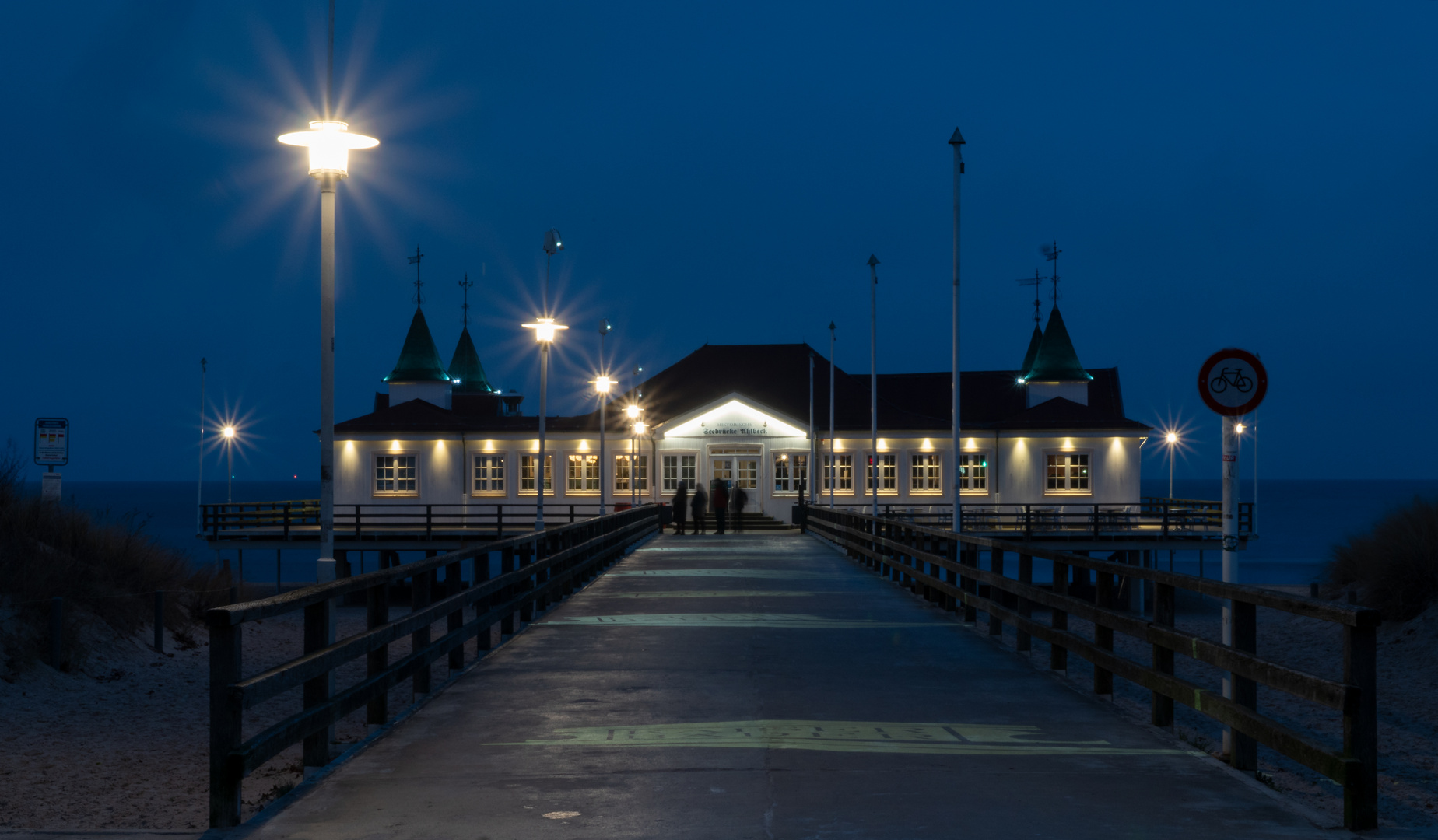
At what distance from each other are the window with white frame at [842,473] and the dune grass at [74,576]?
104 ft

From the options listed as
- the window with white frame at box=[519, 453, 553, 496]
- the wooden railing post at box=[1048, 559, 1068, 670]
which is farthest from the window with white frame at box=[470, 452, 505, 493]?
the wooden railing post at box=[1048, 559, 1068, 670]

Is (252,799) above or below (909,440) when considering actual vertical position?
below

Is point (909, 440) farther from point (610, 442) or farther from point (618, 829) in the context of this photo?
point (618, 829)

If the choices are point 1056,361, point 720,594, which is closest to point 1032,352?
point 1056,361

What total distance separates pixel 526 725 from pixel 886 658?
4.21m

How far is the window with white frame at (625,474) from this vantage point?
52.7 metres

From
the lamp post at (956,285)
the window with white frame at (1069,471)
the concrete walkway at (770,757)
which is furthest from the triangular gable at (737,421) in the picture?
the concrete walkway at (770,757)

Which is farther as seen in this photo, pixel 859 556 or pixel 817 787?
pixel 859 556

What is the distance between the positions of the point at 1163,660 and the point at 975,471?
144 ft

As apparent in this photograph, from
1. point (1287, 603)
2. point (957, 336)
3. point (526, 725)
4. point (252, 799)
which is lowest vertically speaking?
point (252, 799)

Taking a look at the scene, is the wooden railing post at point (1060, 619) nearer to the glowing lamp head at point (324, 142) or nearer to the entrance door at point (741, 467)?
the glowing lamp head at point (324, 142)

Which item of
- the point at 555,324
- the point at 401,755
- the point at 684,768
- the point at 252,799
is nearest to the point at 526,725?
the point at 401,755

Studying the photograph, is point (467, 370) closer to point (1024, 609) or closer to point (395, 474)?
point (395, 474)

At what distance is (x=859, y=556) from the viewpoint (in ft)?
89.5
